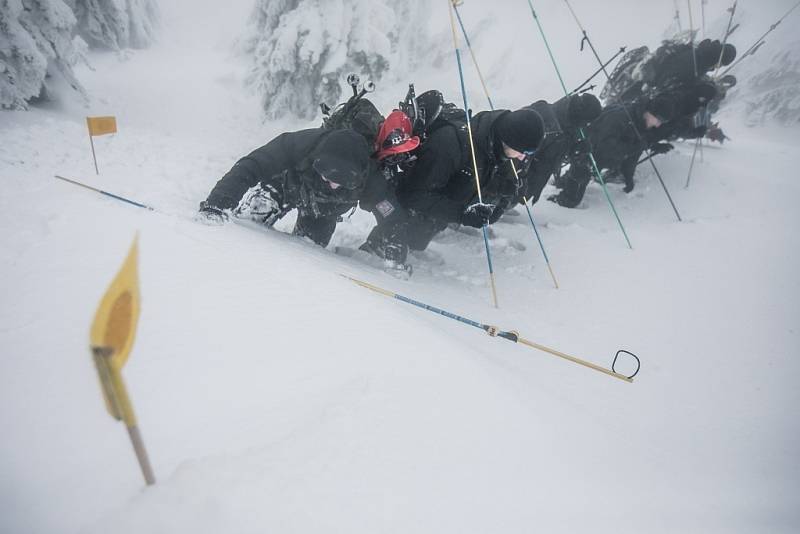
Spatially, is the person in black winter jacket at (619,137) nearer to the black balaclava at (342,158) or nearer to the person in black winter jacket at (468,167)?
the person in black winter jacket at (468,167)

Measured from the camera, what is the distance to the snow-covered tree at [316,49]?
9922 mm

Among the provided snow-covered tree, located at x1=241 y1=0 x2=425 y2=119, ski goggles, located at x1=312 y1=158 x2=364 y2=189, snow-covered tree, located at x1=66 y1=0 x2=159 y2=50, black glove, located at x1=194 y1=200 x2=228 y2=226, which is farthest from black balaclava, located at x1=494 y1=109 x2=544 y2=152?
snow-covered tree, located at x1=66 y1=0 x2=159 y2=50

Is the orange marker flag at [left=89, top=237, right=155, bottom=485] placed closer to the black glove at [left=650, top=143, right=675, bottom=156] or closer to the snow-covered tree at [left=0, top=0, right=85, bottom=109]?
the black glove at [left=650, top=143, right=675, bottom=156]

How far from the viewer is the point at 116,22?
1316cm

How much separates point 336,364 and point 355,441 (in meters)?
0.40

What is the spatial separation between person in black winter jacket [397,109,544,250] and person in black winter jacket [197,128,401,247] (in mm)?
399

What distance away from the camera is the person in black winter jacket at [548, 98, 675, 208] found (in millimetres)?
5805

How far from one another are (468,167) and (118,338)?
360cm

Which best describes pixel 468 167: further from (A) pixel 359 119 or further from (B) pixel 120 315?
(B) pixel 120 315

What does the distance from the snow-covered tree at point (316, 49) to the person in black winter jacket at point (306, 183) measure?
8084 mm

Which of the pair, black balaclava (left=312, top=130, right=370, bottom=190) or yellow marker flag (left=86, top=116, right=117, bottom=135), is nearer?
black balaclava (left=312, top=130, right=370, bottom=190)

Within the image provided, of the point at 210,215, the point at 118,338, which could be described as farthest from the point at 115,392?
the point at 210,215

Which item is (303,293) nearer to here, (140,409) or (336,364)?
(336,364)

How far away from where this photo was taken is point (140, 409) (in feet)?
4.09
